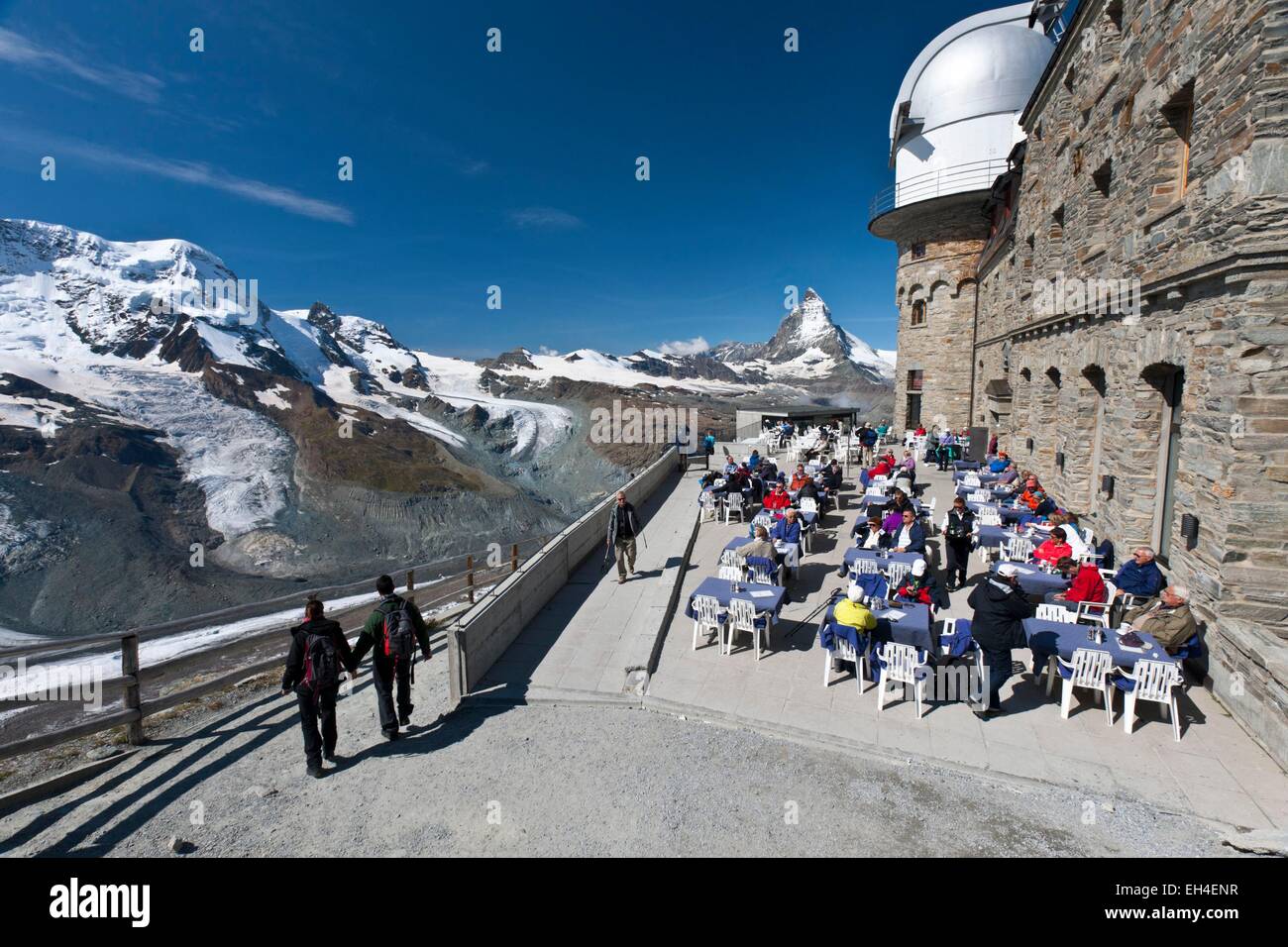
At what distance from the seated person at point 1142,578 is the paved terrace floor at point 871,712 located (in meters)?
1.39

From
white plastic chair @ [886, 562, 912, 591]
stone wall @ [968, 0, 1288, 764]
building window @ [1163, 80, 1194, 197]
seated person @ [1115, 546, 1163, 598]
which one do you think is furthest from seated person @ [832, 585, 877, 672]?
building window @ [1163, 80, 1194, 197]

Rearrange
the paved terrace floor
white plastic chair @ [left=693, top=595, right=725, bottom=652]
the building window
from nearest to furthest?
the paved terrace floor < white plastic chair @ [left=693, top=595, right=725, bottom=652] < the building window

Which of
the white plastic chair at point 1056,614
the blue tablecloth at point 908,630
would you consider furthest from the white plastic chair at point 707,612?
the white plastic chair at point 1056,614

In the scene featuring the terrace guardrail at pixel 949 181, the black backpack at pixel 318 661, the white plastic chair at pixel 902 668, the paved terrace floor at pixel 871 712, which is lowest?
the paved terrace floor at pixel 871 712

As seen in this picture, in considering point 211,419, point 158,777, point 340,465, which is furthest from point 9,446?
point 158,777

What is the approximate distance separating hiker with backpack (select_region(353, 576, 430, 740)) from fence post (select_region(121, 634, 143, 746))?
108 inches

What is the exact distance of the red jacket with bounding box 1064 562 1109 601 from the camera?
742cm

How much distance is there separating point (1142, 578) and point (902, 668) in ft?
12.8

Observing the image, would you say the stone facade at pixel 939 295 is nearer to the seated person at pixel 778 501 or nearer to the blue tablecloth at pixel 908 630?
the seated person at pixel 778 501

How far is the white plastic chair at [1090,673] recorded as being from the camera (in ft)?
19.2

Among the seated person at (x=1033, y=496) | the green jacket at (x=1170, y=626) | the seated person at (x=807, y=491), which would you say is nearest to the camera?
the green jacket at (x=1170, y=626)

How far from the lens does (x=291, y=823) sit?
192 inches

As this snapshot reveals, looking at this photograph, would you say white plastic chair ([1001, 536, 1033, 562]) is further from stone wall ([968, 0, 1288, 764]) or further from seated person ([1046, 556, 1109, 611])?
seated person ([1046, 556, 1109, 611])

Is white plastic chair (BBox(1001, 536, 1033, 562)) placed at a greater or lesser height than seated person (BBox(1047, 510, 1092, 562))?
lesser
